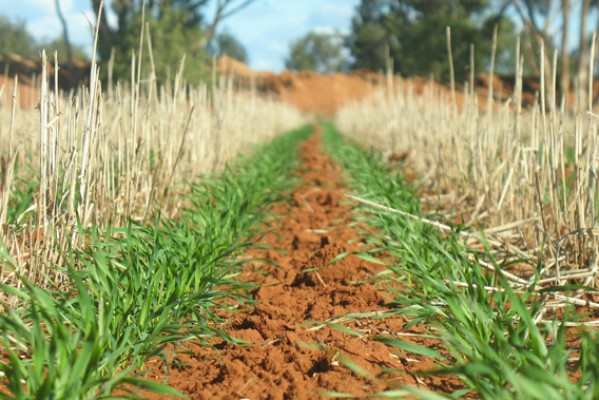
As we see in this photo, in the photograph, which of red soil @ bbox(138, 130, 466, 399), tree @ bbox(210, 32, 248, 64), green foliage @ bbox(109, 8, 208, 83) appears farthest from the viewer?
tree @ bbox(210, 32, 248, 64)

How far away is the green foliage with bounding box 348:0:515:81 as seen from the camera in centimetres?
3123

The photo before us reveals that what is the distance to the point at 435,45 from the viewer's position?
110 feet

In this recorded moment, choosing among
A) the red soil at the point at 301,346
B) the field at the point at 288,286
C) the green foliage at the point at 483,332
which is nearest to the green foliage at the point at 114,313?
the field at the point at 288,286

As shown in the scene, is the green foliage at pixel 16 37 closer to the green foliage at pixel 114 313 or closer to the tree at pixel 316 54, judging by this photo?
the tree at pixel 316 54

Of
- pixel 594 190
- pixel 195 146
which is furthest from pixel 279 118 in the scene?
pixel 594 190

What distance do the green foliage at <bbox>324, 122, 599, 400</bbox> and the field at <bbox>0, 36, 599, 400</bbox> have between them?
10mm

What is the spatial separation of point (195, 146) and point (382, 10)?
40.1 metres

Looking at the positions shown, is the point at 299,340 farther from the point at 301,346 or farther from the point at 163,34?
the point at 163,34

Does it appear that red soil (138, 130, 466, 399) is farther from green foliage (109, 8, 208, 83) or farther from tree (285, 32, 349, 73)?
tree (285, 32, 349, 73)

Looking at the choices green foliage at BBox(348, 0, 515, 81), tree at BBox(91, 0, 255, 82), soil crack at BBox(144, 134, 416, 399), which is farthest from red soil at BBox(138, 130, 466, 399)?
green foliage at BBox(348, 0, 515, 81)

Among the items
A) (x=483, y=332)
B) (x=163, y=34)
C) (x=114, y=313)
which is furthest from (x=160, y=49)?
(x=483, y=332)

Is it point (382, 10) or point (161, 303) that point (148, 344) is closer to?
point (161, 303)

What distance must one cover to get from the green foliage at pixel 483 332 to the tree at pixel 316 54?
73733mm

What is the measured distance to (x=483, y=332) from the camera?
206 cm
